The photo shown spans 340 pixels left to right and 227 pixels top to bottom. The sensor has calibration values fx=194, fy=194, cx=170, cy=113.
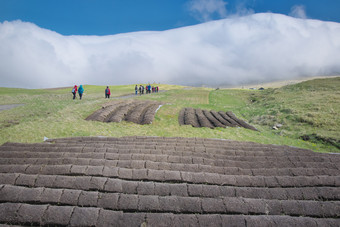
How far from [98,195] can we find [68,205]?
2.62 feet

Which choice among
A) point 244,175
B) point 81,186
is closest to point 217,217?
point 244,175

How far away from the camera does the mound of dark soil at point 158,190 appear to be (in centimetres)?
501

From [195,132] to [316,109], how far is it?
729 inches

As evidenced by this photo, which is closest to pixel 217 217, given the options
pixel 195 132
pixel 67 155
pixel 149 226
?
pixel 149 226

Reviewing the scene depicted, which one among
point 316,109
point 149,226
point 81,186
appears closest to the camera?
point 149,226

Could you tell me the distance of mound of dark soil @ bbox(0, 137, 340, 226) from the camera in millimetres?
5008

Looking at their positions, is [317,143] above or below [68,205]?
below

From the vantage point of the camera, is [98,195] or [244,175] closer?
[98,195]

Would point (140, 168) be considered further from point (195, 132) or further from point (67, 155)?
point (195, 132)

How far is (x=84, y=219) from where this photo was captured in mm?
4844

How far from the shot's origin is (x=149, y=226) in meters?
4.75

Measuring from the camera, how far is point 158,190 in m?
6.27

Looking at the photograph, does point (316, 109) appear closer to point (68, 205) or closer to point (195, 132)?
point (195, 132)

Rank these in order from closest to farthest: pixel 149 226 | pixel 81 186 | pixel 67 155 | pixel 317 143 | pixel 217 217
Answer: pixel 149 226
pixel 217 217
pixel 81 186
pixel 67 155
pixel 317 143
